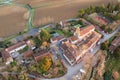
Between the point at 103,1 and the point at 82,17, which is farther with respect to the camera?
the point at 103,1

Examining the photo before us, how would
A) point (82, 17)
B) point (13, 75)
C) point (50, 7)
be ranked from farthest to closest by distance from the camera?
point (50, 7)
point (82, 17)
point (13, 75)

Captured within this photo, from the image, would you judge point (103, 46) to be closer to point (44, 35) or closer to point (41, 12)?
point (44, 35)

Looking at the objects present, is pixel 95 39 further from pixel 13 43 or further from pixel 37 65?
pixel 13 43

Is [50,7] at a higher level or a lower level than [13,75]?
higher

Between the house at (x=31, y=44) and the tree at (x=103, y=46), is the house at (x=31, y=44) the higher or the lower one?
the higher one

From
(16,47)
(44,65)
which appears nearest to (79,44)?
(44,65)

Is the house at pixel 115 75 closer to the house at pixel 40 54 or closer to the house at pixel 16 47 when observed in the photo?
the house at pixel 40 54

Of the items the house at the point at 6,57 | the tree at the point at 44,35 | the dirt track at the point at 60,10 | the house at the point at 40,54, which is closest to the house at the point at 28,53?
the house at the point at 40,54

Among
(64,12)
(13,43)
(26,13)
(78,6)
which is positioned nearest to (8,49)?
(13,43)
